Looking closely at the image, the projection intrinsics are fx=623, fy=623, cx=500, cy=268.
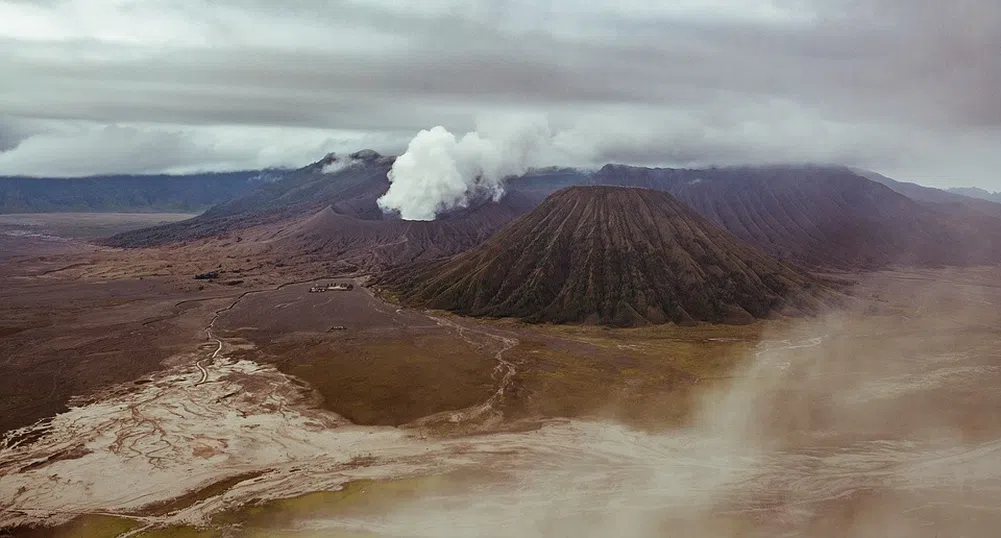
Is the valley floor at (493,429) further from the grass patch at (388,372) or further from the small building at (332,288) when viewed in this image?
the small building at (332,288)

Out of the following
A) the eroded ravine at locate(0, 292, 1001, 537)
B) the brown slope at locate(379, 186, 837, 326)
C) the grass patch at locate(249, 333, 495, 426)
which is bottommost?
the eroded ravine at locate(0, 292, 1001, 537)

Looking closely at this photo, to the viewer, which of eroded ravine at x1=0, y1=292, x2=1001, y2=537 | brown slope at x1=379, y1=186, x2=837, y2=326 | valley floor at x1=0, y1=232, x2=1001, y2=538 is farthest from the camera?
brown slope at x1=379, y1=186, x2=837, y2=326

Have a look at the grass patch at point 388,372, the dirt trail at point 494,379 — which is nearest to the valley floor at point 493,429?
the dirt trail at point 494,379

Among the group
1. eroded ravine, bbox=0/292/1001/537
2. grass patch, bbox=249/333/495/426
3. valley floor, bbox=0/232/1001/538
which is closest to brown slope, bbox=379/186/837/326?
valley floor, bbox=0/232/1001/538

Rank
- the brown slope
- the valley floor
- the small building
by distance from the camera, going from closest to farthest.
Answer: the valley floor → the brown slope → the small building

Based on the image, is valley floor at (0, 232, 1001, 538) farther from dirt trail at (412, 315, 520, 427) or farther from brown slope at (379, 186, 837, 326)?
brown slope at (379, 186, 837, 326)

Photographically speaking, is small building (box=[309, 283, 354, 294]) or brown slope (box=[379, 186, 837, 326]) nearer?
brown slope (box=[379, 186, 837, 326])

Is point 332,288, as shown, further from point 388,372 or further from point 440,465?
point 440,465
